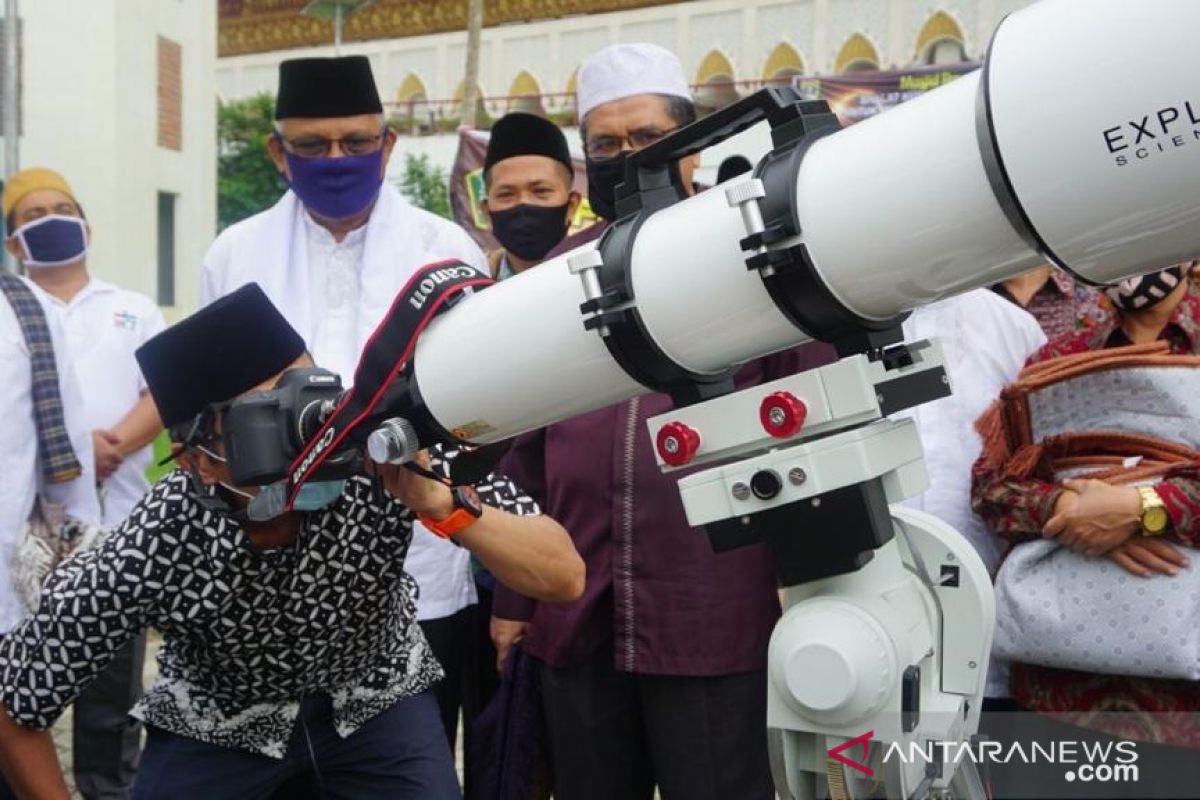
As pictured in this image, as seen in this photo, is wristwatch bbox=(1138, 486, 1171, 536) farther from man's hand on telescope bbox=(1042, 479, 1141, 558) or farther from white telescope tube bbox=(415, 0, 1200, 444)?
white telescope tube bbox=(415, 0, 1200, 444)

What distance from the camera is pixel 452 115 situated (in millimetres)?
27484

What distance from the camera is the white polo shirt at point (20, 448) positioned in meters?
3.32

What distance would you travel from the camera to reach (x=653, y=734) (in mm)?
2590

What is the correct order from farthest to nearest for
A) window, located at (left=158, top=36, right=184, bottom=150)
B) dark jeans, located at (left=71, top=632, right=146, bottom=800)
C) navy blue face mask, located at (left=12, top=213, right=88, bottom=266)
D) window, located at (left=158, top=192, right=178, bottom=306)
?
window, located at (left=158, top=192, right=178, bottom=306)
window, located at (left=158, top=36, right=184, bottom=150)
navy blue face mask, located at (left=12, top=213, right=88, bottom=266)
dark jeans, located at (left=71, top=632, right=146, bottom=800)

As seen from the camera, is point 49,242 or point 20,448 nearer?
point 20,448

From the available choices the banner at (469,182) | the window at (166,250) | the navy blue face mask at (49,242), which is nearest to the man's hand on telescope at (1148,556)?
the navy blue face mask at (49,242)

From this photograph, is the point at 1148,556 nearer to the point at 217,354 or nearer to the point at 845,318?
the point at 845,318

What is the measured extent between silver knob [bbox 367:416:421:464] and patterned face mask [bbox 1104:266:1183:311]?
1.63 metres

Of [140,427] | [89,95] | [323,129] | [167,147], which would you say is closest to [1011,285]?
[323,129]

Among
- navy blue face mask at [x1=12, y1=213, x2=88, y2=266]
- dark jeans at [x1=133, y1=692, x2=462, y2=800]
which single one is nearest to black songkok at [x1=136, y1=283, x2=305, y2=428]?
dark jeans at [x1=133, y1=692, x2=462, y2=800]

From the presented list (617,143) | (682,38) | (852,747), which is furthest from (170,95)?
(852,747)

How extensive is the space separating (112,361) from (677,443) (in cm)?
338

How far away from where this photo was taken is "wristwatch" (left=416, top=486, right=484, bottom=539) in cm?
200

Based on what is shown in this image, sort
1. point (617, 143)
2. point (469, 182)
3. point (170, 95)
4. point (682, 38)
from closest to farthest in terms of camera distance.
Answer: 1. point (617, 143)
2. point (469, 182)
3. point (170, 95)
4. point (682, 38)
